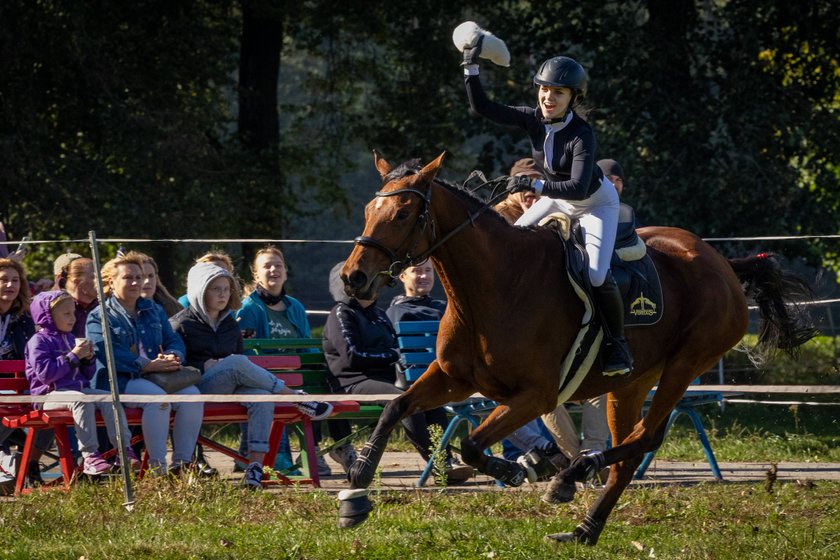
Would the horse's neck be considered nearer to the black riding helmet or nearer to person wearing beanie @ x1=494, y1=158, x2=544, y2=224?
the black riding helmet

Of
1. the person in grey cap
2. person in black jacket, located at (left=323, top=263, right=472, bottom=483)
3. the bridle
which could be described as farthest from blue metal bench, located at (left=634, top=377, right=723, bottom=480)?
the bridle

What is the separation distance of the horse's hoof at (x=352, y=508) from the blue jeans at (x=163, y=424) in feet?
8.03

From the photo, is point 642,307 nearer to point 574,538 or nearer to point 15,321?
point 574,538

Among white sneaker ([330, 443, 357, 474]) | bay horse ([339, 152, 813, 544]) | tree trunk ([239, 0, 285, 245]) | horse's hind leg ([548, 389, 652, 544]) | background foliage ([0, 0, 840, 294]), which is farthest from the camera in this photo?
tree trunk ([239, 0, 285, 245])

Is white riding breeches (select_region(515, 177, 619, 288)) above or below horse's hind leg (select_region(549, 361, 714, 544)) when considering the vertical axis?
above

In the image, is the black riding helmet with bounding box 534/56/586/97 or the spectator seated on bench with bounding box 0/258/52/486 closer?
the black riding helmet with bounding box 534/56/586/97

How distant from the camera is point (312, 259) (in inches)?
2472

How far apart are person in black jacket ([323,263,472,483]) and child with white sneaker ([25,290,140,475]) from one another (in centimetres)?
182

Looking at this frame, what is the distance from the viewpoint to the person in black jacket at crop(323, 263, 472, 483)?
1005 cm

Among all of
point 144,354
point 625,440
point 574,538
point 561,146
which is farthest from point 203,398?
point 561,146

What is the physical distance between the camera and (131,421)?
8938 mm

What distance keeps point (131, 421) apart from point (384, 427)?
9.13 feet

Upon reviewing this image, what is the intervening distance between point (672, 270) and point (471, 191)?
1.87m

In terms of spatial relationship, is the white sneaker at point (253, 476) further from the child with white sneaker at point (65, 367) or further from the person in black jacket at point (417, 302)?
the person in black jacket at point (417, 302)
